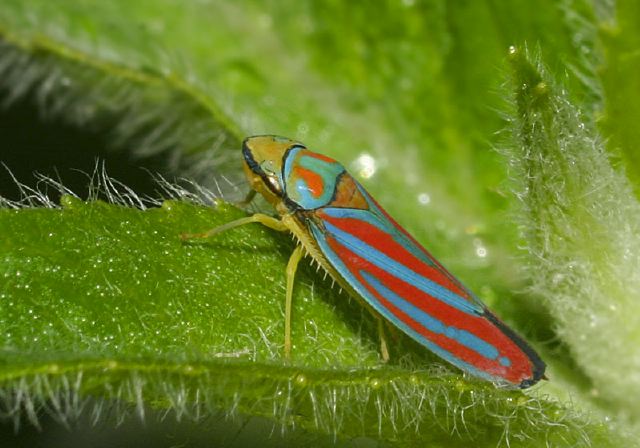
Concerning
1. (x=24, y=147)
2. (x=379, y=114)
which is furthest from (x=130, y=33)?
(x=379, y=114)

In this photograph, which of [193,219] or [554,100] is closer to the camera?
[554,100]

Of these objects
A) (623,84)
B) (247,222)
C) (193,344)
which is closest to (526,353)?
(623,84)

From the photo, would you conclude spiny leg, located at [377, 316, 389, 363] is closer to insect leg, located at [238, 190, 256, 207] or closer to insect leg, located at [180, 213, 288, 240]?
insect leg, located at [180, 213, 288, 240]

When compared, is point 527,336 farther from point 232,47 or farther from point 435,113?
point 232,47

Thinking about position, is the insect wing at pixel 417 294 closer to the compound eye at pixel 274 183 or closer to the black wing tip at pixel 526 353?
the black wing tip at pixel 526 353

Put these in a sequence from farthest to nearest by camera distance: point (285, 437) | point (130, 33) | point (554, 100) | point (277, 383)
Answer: point (130, 33)
point (285, 437)
point (554, 100)
point (277, 383)

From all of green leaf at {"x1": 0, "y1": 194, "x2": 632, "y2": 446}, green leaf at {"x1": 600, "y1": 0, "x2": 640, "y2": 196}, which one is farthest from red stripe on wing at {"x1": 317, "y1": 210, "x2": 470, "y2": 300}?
green leaf at {"x1": 600, "y1": 0, "x2": 640, "y2": 196}

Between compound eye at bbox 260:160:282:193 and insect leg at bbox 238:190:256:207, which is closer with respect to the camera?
compound eye at bbox 260:160:282:193
